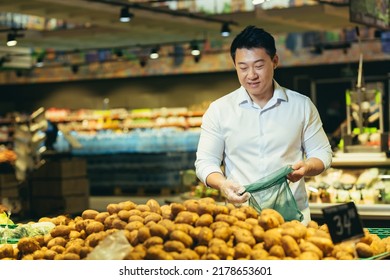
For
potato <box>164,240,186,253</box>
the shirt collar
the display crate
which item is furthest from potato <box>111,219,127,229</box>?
the display crate

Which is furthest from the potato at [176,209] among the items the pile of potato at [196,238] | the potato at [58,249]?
the potato at [58,249]

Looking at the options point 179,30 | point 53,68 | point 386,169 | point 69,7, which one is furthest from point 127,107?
point 386,169

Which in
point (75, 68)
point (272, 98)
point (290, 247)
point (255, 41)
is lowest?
point (290, 247)

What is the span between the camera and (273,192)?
3398mm

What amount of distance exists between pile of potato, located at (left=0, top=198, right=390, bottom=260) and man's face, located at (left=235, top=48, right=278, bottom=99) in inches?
26.3

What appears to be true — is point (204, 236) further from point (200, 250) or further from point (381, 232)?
point (381, 232)

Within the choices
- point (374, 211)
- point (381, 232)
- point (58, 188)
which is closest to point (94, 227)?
point (381, 232)

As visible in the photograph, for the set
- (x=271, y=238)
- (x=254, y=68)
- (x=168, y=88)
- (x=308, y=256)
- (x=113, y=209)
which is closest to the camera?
(x=308, y=256)

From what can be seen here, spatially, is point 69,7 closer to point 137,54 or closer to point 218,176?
point 218,176

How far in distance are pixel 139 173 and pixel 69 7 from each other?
5537mm

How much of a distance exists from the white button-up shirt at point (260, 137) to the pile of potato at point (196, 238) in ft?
1.95

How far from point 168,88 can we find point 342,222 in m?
16.8

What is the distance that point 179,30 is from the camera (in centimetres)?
1416

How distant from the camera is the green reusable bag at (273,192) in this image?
11.1 feet
